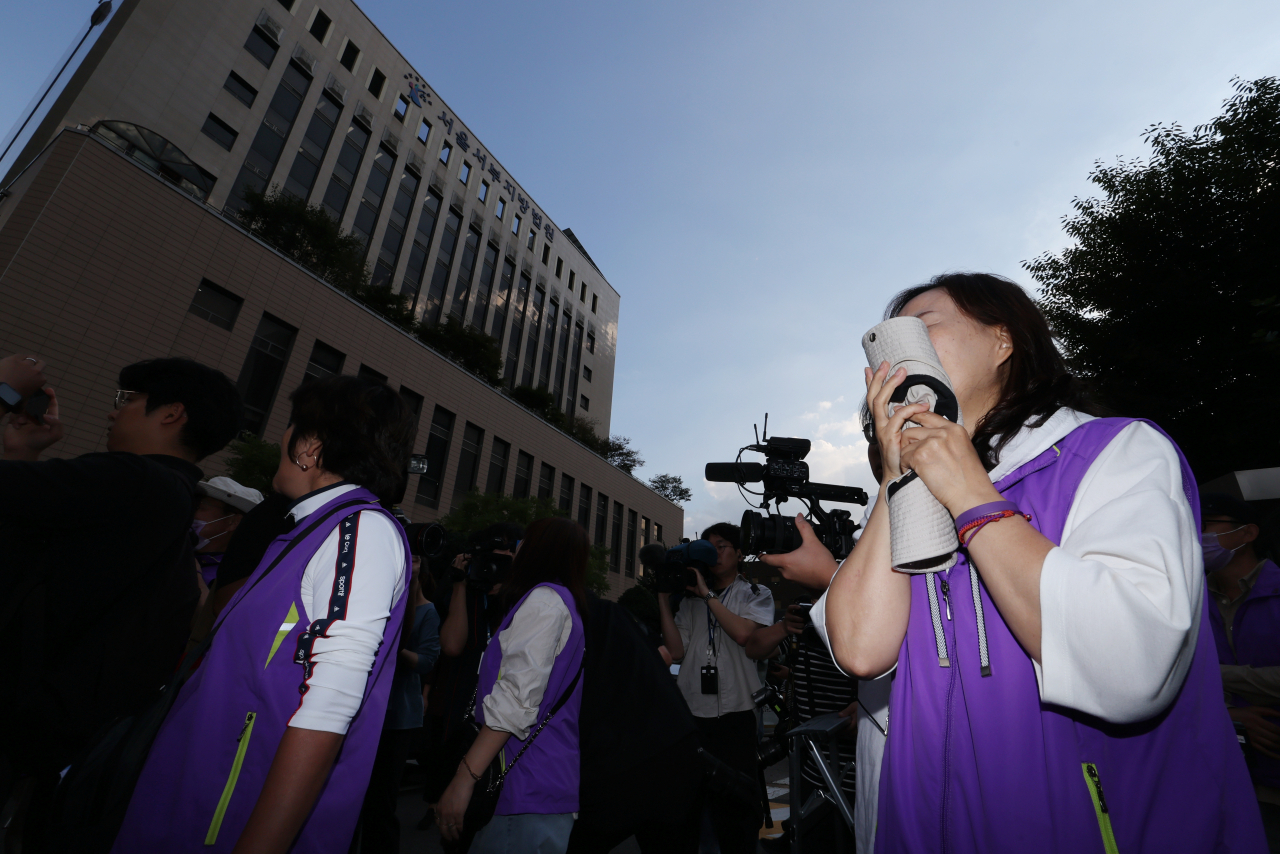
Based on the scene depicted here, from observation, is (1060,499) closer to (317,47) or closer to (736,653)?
(736,653)

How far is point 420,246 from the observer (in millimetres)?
30297

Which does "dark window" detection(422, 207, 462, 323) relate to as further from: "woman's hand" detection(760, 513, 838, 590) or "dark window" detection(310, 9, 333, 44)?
"woman's hand" detection(760, 513, 838, 590)

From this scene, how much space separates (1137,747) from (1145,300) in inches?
495

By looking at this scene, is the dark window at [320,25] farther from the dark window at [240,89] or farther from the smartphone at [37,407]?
the smartphone at [37,407]

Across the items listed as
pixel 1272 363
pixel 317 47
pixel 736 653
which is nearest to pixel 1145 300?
pixel 1272 363

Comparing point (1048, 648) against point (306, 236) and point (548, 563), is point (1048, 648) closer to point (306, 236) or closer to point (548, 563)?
point (548, 563)

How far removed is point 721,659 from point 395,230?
30018mm

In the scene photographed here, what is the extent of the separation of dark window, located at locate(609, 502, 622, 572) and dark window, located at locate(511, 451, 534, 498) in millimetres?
7892

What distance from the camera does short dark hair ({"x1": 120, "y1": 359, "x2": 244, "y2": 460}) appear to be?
221 cm

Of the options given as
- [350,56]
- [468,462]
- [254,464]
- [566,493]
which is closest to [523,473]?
[566,493]

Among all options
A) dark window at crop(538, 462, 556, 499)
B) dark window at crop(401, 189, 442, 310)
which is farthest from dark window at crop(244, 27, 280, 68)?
dark window at crop(538, 462, 556, 499)

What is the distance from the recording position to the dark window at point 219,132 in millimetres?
20797

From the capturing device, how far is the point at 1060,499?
104 centimetres

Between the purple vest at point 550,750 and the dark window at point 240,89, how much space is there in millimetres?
27463
